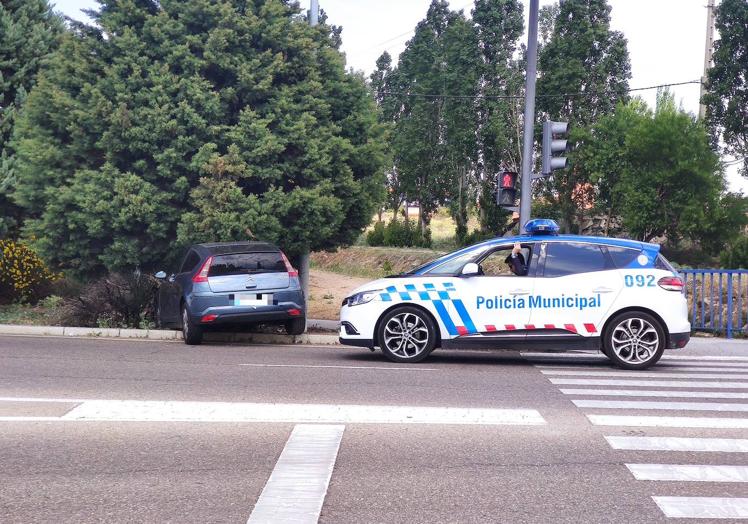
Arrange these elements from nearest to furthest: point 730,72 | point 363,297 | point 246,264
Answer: point 363,297
point 246,264
point 730,72

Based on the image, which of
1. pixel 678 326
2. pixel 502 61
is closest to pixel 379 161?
pixel 678 326

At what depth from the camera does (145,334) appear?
1534cm

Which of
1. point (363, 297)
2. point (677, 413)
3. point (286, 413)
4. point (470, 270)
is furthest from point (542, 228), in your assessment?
point (286, 413)

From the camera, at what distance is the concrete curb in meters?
15.0

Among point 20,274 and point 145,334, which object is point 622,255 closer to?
point 145,334

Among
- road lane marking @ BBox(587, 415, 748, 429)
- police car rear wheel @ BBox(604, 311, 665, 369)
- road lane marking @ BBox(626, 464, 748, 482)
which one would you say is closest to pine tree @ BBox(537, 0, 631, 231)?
police car rear wheel @ BBox(604, 311, 665, 369)

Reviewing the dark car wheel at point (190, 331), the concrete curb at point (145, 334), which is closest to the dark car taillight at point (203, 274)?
the dark car wheel at point (190, 331)

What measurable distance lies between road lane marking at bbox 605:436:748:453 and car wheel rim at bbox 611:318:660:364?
4.30 metres

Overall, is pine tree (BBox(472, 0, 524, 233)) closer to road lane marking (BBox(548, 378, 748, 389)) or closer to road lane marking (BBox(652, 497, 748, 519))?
road lane marking (BBox(548, 378, 748, 389))

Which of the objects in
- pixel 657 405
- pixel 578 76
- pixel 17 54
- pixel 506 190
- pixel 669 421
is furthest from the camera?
pixel 578 76

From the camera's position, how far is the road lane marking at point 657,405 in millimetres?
8742

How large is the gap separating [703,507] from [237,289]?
9.26m

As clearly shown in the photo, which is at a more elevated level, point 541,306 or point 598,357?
point 541,306

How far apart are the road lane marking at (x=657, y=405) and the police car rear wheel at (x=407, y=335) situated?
3.11 m
